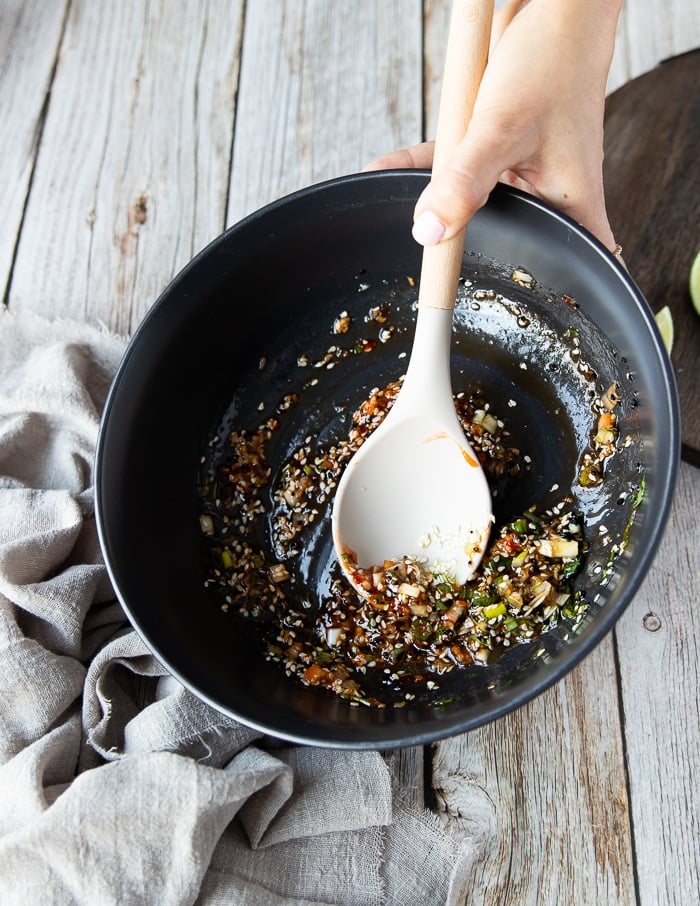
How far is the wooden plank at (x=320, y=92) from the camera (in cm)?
189

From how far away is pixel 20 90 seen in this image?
2.01 metres

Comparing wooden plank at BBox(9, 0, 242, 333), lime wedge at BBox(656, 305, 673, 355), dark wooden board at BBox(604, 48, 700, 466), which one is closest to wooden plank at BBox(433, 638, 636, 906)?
lime wedge at BBox(656, 305, 673, 355)

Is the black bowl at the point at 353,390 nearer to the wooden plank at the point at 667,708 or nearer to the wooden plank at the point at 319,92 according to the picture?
the wooden plank at the point at 667,708

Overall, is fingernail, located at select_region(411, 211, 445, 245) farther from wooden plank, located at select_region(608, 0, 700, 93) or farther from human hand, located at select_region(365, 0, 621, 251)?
wooden plank, located at select_region(608, 0, 700, 93)

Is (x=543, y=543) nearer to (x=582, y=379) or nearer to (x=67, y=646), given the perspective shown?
(x=582, y=379)

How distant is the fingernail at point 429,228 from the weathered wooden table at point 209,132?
74cm

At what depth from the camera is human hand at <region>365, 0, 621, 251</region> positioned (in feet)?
3.77

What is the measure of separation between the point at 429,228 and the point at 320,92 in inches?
38.6

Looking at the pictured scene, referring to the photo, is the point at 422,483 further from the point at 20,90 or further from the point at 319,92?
the point at 20,90

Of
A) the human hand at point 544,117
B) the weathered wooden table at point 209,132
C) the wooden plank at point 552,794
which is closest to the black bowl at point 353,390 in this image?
the human hand at point 544,117

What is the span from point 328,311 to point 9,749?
900mm

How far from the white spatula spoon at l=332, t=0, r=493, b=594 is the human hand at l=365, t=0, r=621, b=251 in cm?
12

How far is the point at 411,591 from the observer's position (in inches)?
52.6

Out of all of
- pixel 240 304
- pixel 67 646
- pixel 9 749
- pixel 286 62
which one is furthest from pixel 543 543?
pixel 286 62
